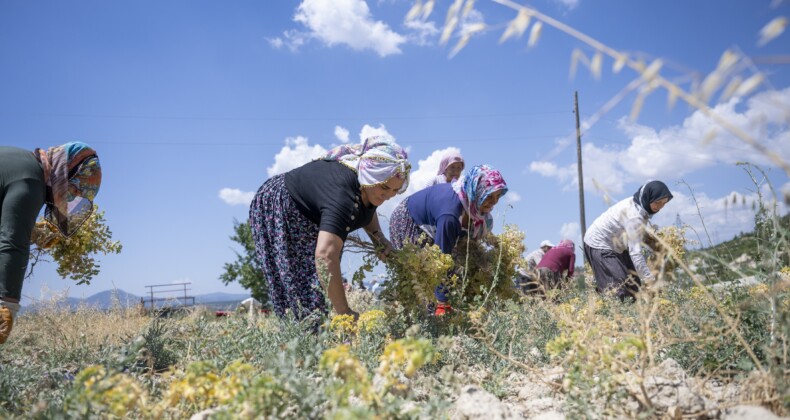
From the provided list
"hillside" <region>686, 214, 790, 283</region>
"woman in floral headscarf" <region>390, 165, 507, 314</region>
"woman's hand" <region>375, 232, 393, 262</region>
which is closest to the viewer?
"hillside" <region>686, 214, 790, 283</region>

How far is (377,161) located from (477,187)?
105cm

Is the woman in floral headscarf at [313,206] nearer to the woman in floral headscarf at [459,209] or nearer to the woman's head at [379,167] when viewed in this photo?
the woman's head at [379,167]

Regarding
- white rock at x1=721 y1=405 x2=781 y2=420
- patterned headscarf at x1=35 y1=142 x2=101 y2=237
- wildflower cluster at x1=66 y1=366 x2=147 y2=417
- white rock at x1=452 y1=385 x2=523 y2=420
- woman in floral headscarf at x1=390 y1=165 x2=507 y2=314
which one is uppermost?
patterned headscarf at x1=35 y1=142 x2=101 y2=237

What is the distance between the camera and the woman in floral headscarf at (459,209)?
12.3 ft

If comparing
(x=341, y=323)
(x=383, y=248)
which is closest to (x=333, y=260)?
(x=341, y=323)

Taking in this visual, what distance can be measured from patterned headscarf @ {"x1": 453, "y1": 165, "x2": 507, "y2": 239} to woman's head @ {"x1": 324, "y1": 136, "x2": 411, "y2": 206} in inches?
Answer: 29.6

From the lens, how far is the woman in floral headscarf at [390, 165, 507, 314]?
3.75 meters

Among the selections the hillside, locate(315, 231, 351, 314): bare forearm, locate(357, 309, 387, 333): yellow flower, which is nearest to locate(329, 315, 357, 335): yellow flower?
locate(357, 309, 387, 333): yellow flower

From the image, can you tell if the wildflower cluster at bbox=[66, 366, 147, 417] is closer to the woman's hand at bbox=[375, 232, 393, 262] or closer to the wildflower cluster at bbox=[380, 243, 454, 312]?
the wildflower cluster at bbox=[380, 243, 454, 312]

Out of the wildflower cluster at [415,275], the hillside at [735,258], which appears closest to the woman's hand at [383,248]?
the wildflower cluster at [415,275]

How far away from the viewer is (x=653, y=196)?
4863 mm

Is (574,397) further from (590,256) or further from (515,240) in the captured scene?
(590,256)

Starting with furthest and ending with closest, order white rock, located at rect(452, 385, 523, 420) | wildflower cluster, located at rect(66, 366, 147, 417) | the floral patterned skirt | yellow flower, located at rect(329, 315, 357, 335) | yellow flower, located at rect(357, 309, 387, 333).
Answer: the floral patterned skirt → yellow flower, located at rect(357, 309, 387, 333) → yellow flower, located at rect(329, 315, 357, 335) → white rock, located at rect(452, 385, 523, 420) → wildflower cluster, located at rect(66, 366, 147, 417)

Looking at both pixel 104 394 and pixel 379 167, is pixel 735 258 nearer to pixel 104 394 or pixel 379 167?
pixel 379 167
